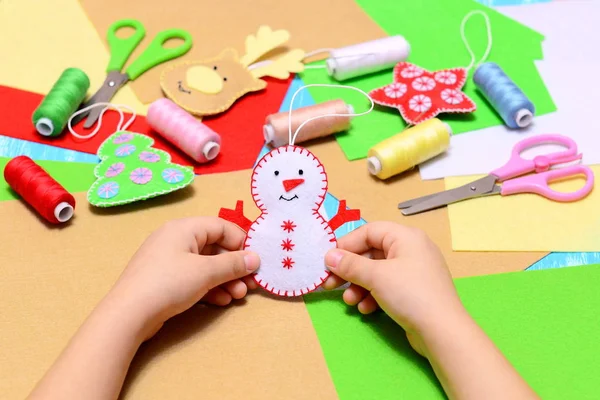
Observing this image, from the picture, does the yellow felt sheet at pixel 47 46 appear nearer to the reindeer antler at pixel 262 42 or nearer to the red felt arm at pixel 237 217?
the reindeer antler at pixel 262 42

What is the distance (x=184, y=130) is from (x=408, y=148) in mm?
462

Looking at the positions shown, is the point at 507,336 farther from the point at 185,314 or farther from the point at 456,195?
the point at 185,314

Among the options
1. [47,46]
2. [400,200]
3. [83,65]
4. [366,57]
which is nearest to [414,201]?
[400,200]

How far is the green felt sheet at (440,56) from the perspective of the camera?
147cm

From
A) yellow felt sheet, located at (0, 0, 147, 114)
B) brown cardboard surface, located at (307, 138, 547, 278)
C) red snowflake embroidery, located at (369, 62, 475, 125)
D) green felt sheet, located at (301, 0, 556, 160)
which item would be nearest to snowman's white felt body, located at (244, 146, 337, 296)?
brown cardboard surface, located at (307, 138, 547, 278)

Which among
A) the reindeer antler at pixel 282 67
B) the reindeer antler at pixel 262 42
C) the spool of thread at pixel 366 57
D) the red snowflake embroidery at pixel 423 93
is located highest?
the reindeer antler at pixel 262 42

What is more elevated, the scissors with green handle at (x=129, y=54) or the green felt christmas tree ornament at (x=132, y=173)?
the scissors with green handle at (x=129, y=54)

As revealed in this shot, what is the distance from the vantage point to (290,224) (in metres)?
1.07

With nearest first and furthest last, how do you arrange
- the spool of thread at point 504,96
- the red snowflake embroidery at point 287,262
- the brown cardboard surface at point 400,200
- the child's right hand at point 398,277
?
the child's right hand at point 398,277
the red snowflake embroidery at point 287,262
the brown cardboard surface at point 400,200
the spool of thread at point 504,96

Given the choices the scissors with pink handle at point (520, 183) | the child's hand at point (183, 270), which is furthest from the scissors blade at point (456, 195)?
the child's hand at point (183, 270)

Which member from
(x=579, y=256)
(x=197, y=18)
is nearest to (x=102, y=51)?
(x=197, y=18)

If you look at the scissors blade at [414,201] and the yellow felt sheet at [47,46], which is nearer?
the scissors blade at [414,201]

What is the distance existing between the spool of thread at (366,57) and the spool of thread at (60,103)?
1.90 ft

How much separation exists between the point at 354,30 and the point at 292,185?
0.81 m
